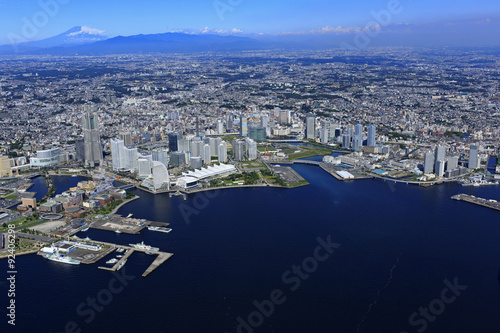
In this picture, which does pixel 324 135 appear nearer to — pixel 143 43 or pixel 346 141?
pixel 346 141

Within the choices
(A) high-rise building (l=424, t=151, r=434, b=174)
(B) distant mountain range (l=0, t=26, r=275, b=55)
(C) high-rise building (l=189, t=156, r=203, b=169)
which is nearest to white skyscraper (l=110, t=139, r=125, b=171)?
(C) high-rise building (l=189, t=156, r=203, b=169)

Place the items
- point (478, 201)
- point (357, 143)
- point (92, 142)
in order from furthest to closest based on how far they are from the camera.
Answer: point (357, 143)
point (92, 142)
point (478, 201)

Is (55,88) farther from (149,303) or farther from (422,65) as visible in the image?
(422,65)

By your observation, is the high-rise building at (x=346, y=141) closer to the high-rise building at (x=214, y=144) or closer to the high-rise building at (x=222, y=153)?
the high-rise building at (x=214, y=144)

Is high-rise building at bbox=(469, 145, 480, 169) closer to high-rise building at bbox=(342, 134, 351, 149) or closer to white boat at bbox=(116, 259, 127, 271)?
high-rise building at bbox=(342, 134, 351, 149)

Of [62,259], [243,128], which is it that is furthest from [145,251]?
[243,128]

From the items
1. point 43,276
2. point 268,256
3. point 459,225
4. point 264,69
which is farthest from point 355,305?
point 264,69

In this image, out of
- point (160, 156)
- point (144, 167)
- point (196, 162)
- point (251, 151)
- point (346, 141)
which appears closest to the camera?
point (144, 167)
